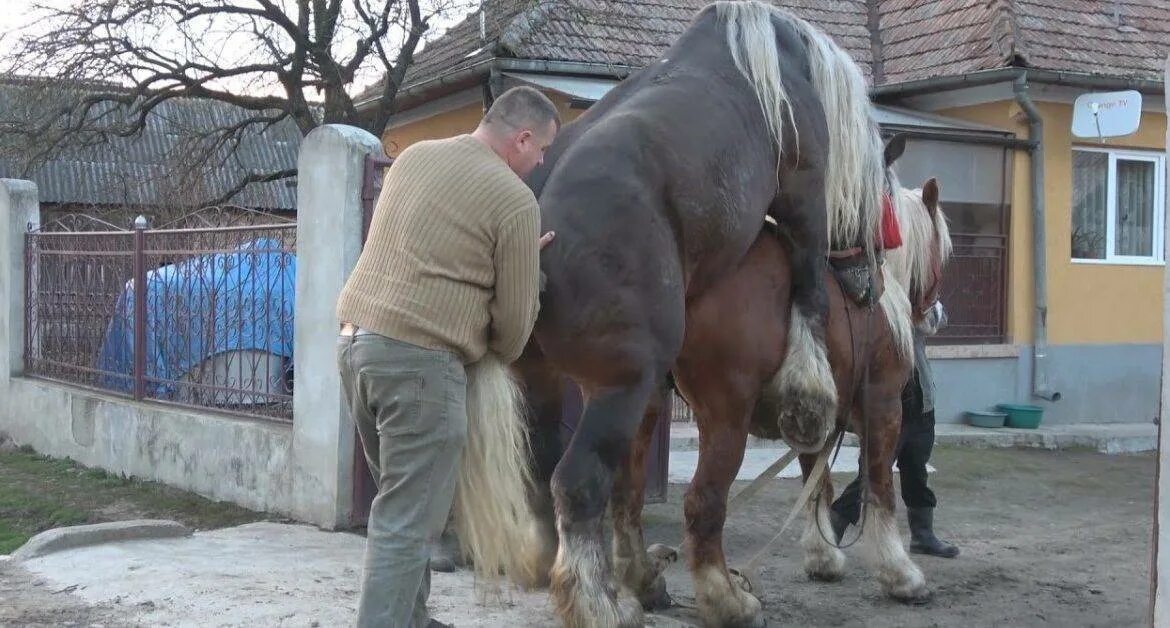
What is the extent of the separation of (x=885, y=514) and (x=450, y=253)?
9.35 feet

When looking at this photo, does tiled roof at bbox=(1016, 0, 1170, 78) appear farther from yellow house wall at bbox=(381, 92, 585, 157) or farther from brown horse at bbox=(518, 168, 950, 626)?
brown horse at bbox=(518, 168, 950, 626)

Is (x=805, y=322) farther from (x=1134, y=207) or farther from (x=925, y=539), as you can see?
(x=1134, y=207)

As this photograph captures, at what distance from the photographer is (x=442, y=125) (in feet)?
47.9

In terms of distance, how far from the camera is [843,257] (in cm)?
497

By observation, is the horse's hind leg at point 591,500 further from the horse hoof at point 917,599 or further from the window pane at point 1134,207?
the window pane at point 1134,207

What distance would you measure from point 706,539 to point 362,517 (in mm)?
2360

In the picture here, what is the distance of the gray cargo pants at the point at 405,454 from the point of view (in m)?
3.41

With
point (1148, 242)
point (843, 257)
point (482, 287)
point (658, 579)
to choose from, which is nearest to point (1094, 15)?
point (1148, 242)

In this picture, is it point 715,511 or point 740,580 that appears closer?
point 715,511

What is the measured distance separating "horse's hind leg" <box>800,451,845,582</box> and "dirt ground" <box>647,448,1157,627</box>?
0.06 m

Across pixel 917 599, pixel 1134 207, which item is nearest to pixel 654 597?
pixel 917 599

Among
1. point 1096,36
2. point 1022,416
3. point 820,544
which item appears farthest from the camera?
point 1096,36

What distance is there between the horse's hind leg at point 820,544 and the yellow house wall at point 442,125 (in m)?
6.64

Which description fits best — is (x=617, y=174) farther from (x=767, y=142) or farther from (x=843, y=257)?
(x=843, y=257)
